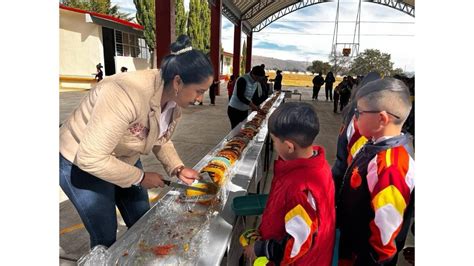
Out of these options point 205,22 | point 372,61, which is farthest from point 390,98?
point 205,22

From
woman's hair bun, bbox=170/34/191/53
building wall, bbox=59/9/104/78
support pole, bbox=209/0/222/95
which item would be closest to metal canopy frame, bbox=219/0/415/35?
support pole, bbox=209/0/222/95

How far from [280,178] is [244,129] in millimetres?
2288

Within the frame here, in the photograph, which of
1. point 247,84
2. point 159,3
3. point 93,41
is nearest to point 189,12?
point 93,41

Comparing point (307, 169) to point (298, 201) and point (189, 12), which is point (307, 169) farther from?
point (189, 12)

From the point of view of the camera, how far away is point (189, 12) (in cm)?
2564

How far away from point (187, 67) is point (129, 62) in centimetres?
1856

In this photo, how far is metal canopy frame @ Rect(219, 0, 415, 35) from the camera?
1823 centimetres

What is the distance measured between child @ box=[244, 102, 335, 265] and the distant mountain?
47.9 m

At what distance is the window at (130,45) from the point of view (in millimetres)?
17366

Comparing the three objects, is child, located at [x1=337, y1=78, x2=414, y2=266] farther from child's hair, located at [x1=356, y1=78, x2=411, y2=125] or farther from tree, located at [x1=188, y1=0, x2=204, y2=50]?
tree, located at [x1=188, y1=0, x2=204, y2=50]

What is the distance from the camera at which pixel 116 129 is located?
4.03 feet

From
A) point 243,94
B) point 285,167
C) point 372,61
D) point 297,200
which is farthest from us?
point 372,61

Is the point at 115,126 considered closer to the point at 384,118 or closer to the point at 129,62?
the point at 384,118

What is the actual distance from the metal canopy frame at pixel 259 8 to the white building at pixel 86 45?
5969 mm
